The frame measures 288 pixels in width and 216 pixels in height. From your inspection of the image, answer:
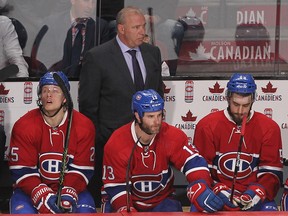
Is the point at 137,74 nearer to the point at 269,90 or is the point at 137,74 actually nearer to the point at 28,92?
the point at 28,92

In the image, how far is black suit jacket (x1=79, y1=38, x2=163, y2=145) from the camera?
801 centimetres

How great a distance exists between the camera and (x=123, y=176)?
23.6ft

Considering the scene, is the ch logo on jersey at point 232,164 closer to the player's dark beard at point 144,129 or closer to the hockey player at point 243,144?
the hockey player at point 243,144

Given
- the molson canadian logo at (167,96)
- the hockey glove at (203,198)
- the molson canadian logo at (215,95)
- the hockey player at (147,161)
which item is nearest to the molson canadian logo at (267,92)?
the molson canadian logo at (215,95)

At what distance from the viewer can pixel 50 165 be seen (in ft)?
24.9

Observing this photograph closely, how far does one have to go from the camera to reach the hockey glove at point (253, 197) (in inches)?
289

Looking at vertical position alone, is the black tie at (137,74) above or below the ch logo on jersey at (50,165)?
above

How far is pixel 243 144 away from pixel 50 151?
4.49 feet

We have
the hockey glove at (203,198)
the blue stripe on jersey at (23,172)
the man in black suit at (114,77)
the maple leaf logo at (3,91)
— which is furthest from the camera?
the maple leaf logo at (3,91)

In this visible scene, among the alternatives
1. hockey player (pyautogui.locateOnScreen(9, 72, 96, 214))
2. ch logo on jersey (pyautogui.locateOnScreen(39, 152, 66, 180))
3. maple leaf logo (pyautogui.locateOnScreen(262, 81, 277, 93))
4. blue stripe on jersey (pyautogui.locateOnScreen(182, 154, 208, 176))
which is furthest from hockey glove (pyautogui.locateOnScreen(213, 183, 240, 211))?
maple leaf logo (pyautogui.locateOnScreen(262, 81, 277, 93))

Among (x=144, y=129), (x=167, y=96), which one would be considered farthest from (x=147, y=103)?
(x=167, y=96)

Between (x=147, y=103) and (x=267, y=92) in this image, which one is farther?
(x=267, y=92)

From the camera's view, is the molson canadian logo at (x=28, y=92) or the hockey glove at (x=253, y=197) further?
the molson canadian logo at (x=28, y=92)

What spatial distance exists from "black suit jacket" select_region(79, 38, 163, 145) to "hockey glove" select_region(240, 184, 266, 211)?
1.14 m
